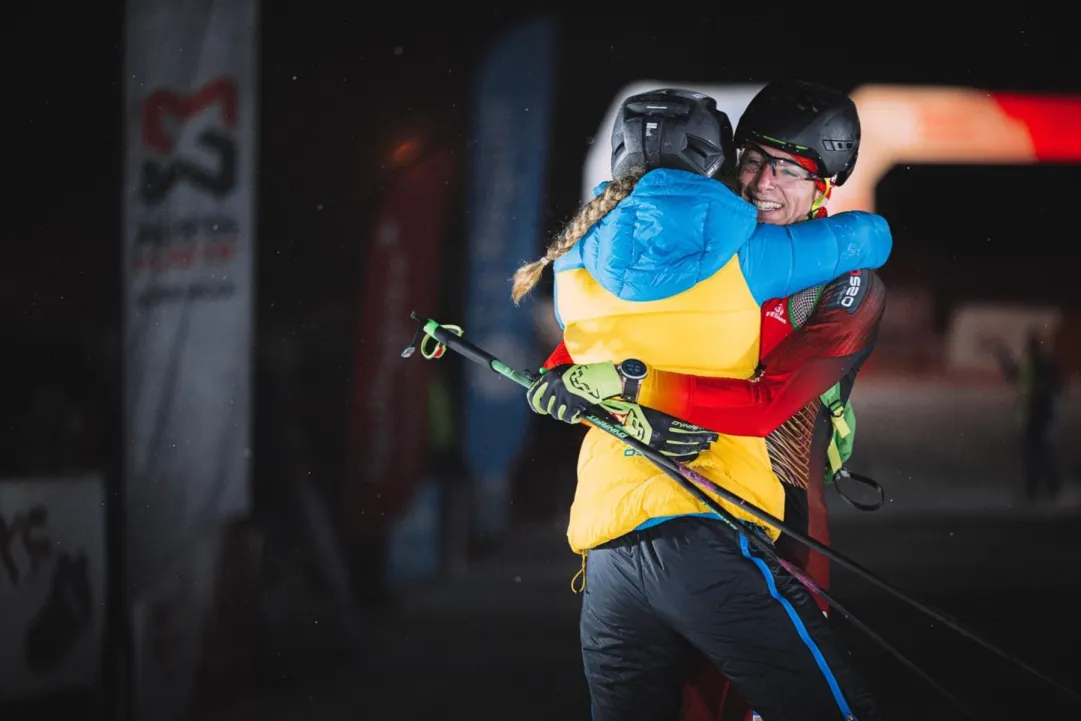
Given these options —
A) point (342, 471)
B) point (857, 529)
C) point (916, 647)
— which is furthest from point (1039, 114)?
point (342, 471)

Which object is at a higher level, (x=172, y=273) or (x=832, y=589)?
(x=172, y=273)

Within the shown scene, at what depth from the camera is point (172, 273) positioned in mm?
3758

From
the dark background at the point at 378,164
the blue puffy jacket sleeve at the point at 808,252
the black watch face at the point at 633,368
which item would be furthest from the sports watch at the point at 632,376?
the dark background at the point at 378,164

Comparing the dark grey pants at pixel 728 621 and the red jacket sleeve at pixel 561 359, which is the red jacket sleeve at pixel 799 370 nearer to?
the dark grey pants at pixel 728 621

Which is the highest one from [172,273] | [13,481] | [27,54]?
[27,54]

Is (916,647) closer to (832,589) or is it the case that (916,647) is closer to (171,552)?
(832,589)

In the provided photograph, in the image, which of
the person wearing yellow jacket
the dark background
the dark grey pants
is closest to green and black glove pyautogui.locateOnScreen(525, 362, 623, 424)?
the person wearing yellow jacket

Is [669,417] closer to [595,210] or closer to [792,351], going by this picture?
[792,351]

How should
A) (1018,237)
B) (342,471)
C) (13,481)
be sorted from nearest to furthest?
(13,481)
(342,471)
(1018,237)

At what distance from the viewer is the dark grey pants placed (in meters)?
1.87

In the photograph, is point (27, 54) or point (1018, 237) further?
point (1018, 237)

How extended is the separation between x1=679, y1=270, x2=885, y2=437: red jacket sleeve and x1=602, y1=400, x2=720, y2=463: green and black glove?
0.08 feet

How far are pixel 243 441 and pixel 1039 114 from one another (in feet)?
10.6

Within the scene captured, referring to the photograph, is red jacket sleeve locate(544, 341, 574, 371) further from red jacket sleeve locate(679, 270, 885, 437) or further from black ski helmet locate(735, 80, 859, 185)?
black ski helmet locate(735, 80, 859, 185)
